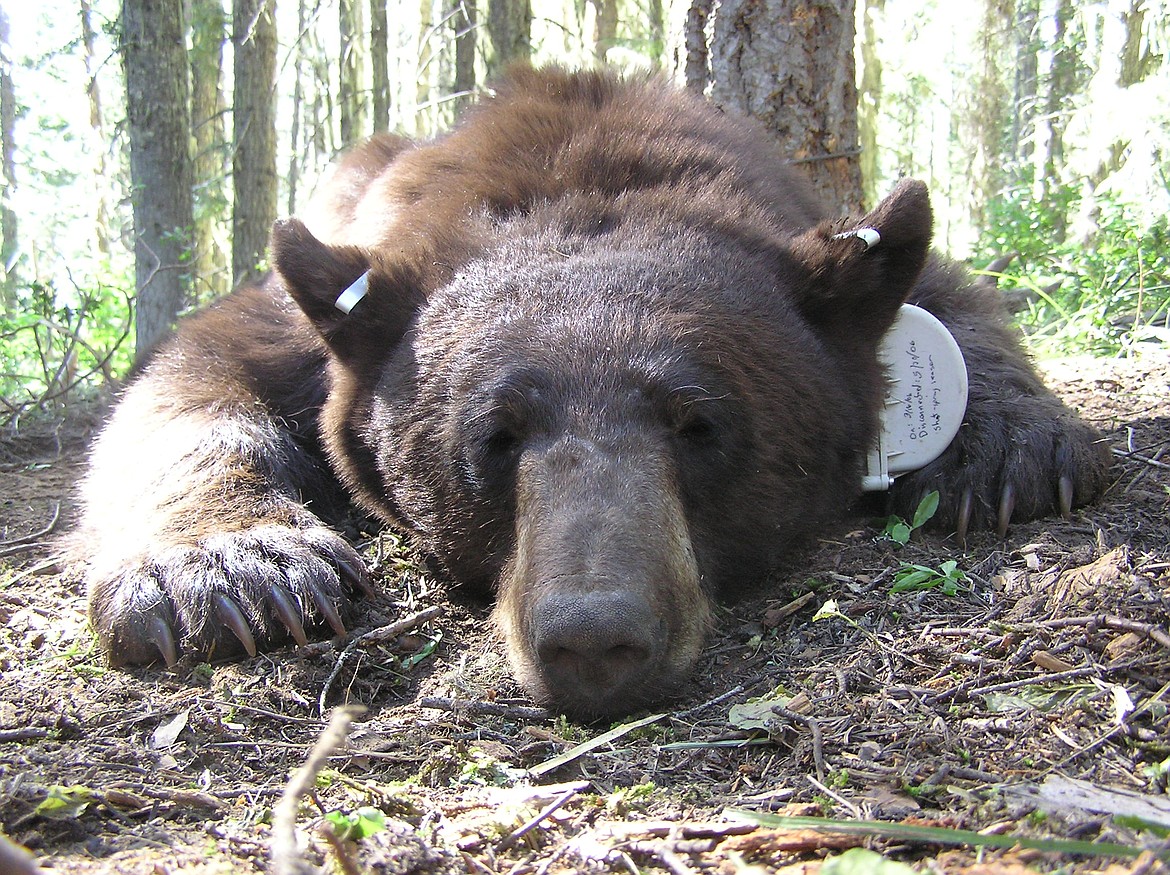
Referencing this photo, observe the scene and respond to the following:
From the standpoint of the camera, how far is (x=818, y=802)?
1818 millimetres

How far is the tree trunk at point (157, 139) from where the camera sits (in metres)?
7.55

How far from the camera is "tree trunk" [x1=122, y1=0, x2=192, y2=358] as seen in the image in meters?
7.55

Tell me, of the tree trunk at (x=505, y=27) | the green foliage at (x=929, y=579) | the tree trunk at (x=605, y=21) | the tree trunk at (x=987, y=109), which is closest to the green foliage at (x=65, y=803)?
the green foliage at (x=929, y=579)

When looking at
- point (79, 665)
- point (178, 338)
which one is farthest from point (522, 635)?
point (178, 338)

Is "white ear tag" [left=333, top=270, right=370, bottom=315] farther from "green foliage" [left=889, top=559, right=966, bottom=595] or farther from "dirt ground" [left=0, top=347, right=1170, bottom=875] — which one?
"green foliage" [left=889, top=559, right=966, bottom=595]

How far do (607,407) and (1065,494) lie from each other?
5.21 ft

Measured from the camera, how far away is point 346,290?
3.18m

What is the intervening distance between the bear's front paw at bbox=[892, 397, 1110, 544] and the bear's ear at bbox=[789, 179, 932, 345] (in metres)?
0.56

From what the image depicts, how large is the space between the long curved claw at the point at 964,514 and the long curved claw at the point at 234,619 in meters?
2.10

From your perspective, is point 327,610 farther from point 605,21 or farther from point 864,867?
point 605,21

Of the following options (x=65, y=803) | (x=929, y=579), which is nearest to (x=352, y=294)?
(x=65, y=803)

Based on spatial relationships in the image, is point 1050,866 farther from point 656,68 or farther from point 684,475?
point 656,68

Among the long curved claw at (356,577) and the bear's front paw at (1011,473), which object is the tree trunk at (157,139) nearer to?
the long curved claw at (356,577)

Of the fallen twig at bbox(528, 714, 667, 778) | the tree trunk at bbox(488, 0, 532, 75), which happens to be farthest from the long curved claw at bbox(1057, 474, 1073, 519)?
the tree trunk at bbox(488, 0, 532, 75)
